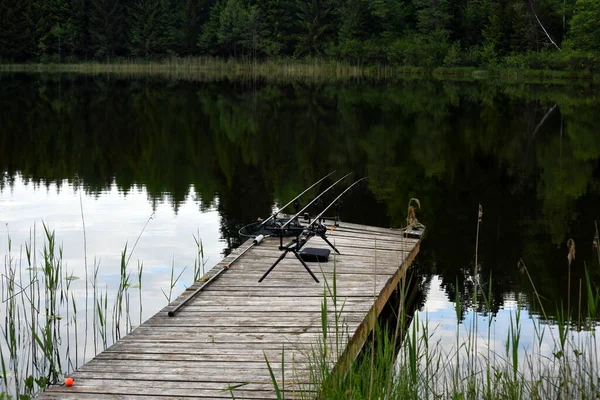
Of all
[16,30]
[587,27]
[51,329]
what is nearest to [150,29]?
[16,30]

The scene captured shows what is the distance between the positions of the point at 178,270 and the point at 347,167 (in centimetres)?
1044

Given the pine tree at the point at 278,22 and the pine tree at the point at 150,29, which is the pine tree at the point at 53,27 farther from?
the pine tree at the point at 278,22

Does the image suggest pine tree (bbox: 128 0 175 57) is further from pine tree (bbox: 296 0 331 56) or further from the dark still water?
the dark still water

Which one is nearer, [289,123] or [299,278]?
[299,278]

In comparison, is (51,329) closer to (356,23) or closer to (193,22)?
(356,23)

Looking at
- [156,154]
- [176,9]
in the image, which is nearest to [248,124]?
[156,154]

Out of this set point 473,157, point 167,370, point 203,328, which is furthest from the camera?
point 473,157

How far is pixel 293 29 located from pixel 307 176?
6165cm

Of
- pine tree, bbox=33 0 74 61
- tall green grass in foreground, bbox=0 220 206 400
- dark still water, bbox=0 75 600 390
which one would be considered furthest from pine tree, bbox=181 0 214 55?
tall green grass in foreground, bbox=0 220 206 400

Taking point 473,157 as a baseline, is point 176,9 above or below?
above

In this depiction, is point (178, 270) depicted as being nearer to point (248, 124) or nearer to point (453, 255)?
point (453, 255)

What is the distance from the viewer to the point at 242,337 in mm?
6633

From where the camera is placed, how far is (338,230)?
11.3 metres

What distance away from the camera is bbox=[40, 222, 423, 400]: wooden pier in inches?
219
